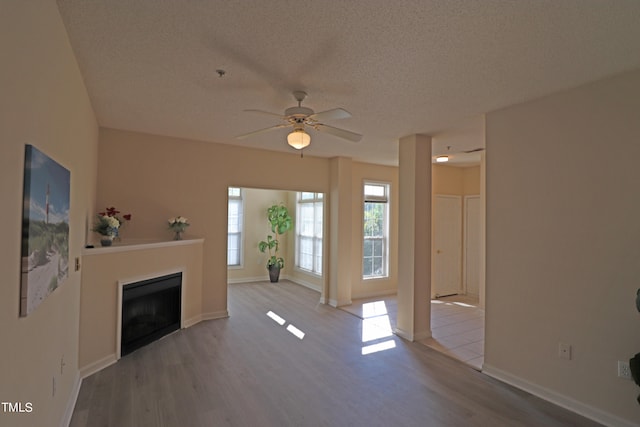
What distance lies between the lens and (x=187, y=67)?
8.34ft

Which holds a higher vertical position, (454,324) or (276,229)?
(276,229)

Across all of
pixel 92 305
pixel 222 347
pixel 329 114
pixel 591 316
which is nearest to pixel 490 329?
pixel 591 316

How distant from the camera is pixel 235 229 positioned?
7.91 m

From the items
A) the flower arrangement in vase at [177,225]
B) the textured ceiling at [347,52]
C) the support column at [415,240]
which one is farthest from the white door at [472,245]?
the flower arrangement in vase at [177,225]

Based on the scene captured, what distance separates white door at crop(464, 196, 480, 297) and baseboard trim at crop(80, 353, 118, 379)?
629 cm

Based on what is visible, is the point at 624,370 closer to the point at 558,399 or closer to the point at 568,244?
the point at 558,399

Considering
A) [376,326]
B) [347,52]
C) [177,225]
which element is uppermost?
[347,52]

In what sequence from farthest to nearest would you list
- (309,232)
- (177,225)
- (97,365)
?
(309,232)
(177,225)
(97,365)

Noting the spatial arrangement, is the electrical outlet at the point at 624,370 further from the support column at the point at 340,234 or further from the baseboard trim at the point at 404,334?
the support column at the point at 340,234

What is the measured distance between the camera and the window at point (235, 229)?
7.85 m

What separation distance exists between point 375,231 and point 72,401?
Answer: 17.3ft

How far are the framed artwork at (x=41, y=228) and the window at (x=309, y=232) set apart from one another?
5.50 metres

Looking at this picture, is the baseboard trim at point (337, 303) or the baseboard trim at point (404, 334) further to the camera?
the baseboard trim at point (337, 303)

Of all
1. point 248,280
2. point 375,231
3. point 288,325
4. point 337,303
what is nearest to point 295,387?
point 288,325
